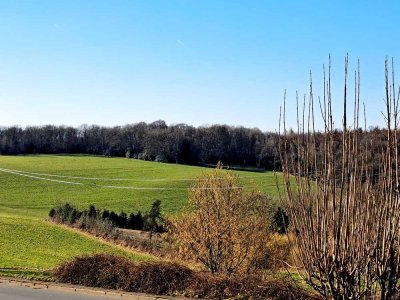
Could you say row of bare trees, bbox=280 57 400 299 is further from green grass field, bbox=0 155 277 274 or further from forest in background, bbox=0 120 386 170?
forest in background, bbox=0 120 386 170

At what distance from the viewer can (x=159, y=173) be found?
77.9 m

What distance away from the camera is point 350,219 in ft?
15.0

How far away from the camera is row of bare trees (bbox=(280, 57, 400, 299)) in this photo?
441 centimetres

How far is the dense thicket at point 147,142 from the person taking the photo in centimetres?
8838

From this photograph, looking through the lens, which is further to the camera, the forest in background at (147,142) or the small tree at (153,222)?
the forest in background at (147,142)

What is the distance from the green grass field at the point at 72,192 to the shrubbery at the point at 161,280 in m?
15.6

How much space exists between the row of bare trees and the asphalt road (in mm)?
7898

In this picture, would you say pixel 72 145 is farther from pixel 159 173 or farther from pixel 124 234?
pixel 124 234

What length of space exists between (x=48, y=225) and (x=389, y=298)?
41.3m

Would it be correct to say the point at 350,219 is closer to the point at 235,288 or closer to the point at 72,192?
the point at 235,288

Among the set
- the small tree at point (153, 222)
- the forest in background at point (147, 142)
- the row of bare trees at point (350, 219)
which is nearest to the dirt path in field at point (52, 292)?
the row of bare trees at point (350, 219)

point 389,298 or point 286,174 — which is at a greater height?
point 286,174

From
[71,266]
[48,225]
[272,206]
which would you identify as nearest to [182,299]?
[71,266]

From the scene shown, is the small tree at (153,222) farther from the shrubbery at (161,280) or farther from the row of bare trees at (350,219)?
the row of bare trees at (350,219)
